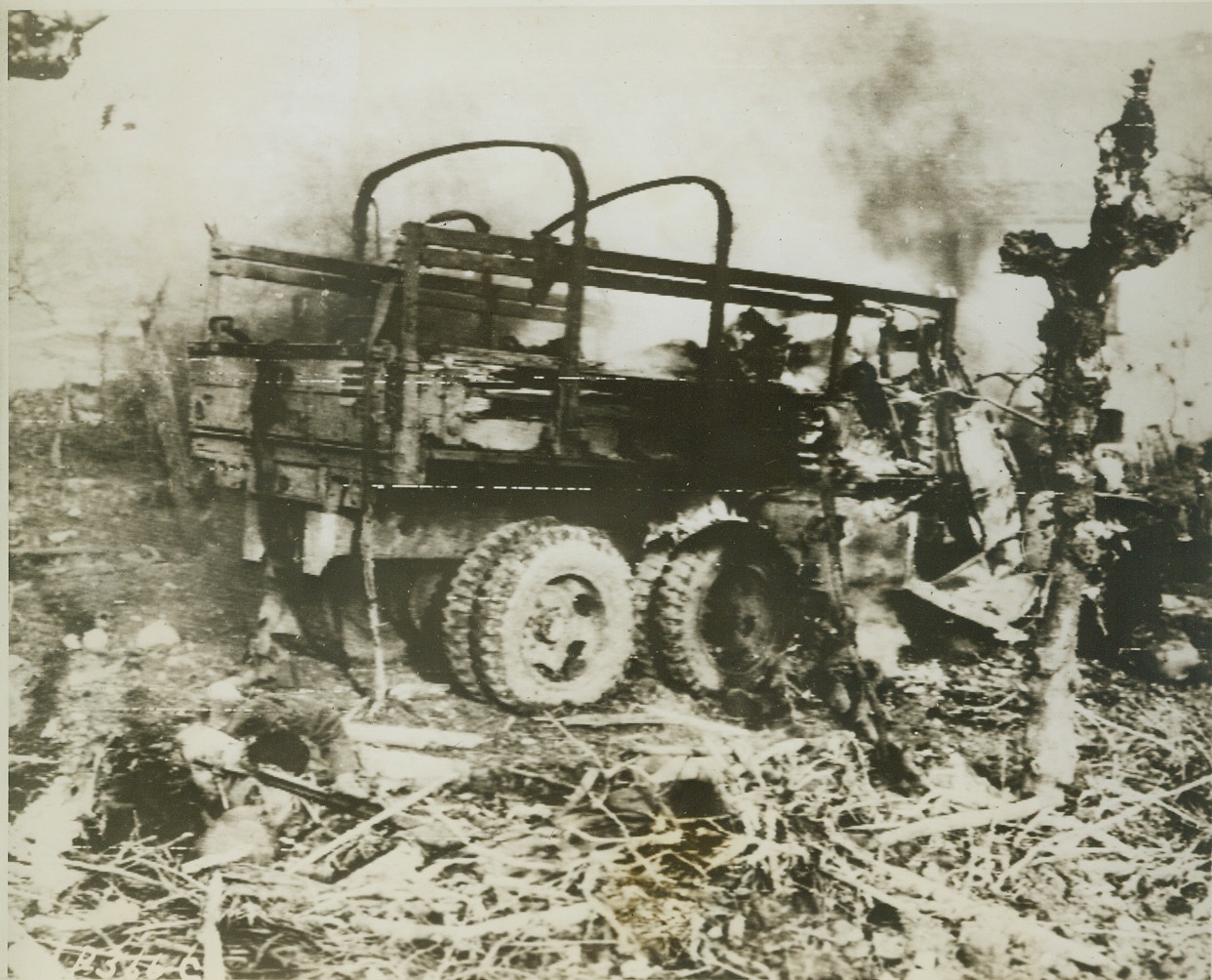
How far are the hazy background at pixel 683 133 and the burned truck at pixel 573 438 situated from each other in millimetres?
85

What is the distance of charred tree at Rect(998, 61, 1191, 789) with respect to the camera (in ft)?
8.90

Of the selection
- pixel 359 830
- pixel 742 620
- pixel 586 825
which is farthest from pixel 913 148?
pixel 359 830

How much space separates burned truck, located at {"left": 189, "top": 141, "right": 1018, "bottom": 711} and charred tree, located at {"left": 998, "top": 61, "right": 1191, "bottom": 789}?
0.22 meters

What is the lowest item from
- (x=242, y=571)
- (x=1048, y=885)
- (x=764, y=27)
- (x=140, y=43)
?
(x=1048, y=885)

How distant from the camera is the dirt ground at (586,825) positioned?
2672 millimetres

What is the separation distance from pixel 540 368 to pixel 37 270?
155cm

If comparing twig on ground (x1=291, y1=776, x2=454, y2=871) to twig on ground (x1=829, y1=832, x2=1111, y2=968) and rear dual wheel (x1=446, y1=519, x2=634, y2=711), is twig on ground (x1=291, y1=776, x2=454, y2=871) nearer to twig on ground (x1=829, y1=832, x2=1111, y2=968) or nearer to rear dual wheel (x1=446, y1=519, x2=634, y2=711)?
rear dual wheel (x1=446, y1=519, x2=634, y2=711)

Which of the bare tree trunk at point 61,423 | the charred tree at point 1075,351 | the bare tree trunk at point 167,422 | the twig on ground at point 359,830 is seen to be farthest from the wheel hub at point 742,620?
the bare tree trunk at point 61,423

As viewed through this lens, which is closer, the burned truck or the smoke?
the burned truck

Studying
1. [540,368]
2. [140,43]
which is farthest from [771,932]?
[140,43]

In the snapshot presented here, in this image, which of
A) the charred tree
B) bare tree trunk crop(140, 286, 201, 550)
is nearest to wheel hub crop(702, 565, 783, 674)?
the charred tree

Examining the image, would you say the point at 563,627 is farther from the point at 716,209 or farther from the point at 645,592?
the point at 716,209

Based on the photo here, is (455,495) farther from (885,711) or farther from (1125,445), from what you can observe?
(1125,445)

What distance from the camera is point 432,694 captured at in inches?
106
